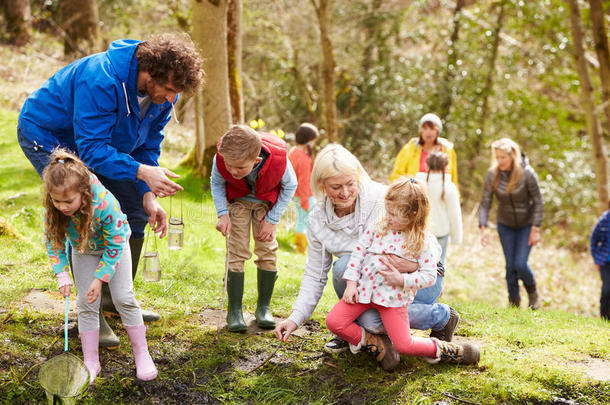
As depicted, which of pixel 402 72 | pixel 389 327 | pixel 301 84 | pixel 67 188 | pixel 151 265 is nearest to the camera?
pixel 67 188

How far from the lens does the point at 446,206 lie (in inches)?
230

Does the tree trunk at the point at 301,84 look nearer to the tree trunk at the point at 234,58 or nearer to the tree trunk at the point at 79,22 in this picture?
the tree trunk at the point at 79,22

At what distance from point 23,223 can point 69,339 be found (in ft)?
9.88

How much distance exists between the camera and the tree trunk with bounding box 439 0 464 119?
50.2 ft

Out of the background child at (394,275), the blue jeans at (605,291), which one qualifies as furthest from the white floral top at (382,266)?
the blue jeans at (605,291)

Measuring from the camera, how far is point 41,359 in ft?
11.0

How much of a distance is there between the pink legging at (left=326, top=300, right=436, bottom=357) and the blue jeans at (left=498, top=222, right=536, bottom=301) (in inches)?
125

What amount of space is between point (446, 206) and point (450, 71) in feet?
34.7

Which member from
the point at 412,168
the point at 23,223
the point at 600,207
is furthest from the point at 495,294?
the point at 23,223

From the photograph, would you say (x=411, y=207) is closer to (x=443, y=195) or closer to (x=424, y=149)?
(x=443, y=195)

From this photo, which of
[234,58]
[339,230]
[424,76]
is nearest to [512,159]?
[339,230]

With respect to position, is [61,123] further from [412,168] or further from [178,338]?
[412,168]

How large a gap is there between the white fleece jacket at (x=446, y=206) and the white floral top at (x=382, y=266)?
2507 millimetres

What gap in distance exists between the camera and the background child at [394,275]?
127 inches
